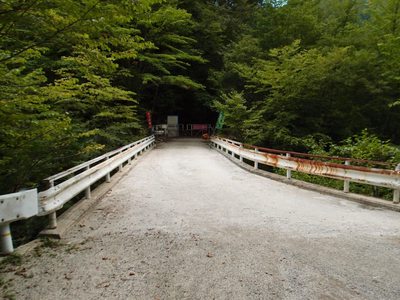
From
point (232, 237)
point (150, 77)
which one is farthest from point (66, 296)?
point (150, 77)

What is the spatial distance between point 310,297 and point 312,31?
904 inches

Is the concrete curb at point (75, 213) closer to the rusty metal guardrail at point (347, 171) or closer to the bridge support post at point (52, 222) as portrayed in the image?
the bridge support post at point (52, 222)

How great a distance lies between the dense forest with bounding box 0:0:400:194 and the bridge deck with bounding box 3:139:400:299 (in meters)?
2.68

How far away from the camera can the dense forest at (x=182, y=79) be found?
15.6 feet

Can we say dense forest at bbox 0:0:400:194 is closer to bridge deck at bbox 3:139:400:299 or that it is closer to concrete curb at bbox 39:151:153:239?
concrete curb at bbox 39:151:153:239

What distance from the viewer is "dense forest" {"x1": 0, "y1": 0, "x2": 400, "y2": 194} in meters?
4.74

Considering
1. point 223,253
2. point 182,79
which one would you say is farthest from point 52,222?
point 182,79

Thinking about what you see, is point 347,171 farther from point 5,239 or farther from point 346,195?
point 5,239

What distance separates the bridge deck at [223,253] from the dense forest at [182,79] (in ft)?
8.78

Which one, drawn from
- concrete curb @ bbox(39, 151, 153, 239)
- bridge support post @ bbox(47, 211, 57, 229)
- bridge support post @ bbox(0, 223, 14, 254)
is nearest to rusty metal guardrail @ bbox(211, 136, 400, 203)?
concrete curb @ bbox(39, 151, 153, 239)

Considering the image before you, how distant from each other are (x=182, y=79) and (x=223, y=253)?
2487 cm

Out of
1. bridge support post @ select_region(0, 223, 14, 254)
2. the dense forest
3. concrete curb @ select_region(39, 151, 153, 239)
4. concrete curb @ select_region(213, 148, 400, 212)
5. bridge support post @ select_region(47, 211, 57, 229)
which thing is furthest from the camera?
concrete curb @ select_region(213, 148, 400, 212)

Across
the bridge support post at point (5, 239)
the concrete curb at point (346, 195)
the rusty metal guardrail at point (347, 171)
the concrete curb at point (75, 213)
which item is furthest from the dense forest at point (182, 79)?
the concrete curb at point (346, 195)

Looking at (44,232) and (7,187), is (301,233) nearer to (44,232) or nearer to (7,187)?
(44,232)
